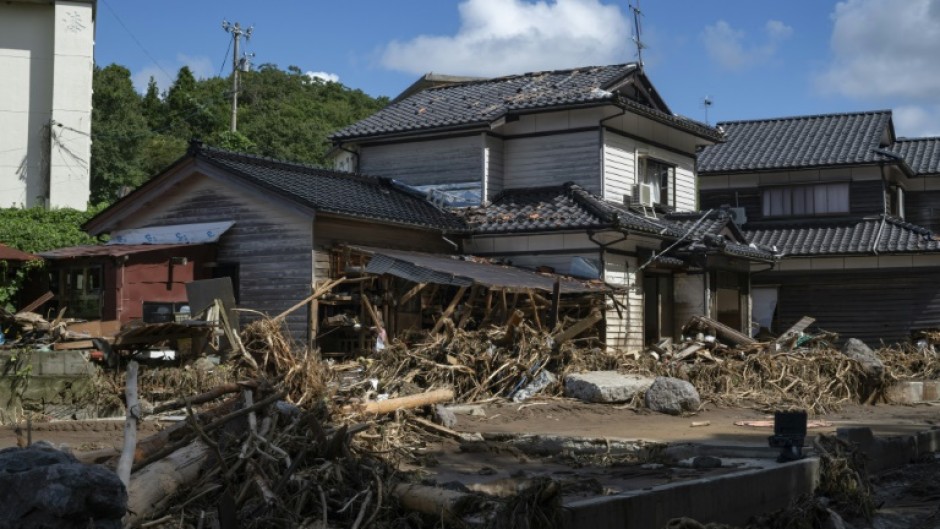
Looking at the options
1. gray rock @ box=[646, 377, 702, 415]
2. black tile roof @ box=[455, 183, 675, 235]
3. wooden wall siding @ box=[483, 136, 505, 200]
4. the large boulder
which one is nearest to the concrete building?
wooden wall siding @ box=[483, 136, 505, 200]

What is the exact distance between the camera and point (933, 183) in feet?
120

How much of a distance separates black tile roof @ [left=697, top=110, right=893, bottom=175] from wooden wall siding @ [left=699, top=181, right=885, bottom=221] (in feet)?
2.94

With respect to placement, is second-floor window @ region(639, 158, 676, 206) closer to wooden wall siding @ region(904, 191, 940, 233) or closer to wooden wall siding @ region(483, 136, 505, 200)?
wooden wall siding @ region(483, 136, 505, 200)

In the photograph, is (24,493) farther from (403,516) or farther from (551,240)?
(551,240)

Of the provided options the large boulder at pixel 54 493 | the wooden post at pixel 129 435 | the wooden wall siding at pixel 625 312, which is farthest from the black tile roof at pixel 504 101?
the large boulder at pixel 54 493

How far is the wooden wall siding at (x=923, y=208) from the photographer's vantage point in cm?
3662

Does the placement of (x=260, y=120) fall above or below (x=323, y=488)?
above

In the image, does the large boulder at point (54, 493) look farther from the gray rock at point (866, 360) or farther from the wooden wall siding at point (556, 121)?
the wooden wall siding at point (556, 121)

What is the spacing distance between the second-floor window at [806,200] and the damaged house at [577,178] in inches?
222

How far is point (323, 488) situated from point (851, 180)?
28.3 m

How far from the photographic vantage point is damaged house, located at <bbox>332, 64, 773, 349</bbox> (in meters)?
24.1

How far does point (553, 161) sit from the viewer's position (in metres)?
25.8

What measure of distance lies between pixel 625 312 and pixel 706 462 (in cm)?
1327

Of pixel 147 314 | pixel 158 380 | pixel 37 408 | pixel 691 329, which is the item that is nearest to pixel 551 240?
pixel 691 329
